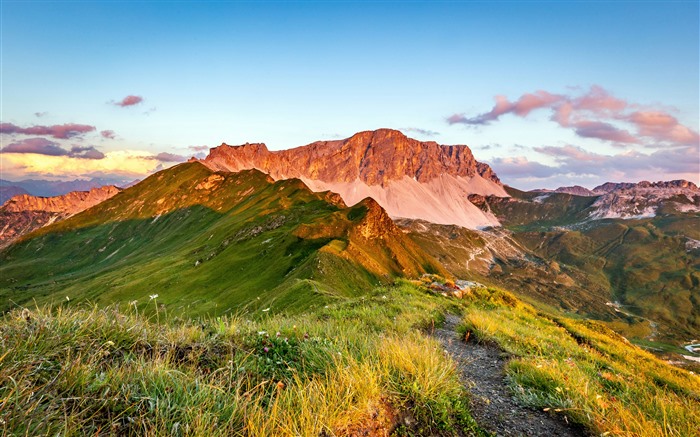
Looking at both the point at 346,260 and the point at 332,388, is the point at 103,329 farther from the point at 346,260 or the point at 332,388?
the point at 346,260

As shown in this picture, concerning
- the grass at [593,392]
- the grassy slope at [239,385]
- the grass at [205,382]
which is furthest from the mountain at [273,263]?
the grass at [205,382]

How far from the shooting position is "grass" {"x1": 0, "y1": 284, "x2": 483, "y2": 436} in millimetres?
3969

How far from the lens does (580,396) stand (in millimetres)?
6906

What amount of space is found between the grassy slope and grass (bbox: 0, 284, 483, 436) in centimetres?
2

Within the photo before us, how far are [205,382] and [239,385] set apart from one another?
605 mm

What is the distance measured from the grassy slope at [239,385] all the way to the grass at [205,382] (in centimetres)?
2

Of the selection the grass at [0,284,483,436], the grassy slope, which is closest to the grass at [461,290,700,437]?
the grassy slope

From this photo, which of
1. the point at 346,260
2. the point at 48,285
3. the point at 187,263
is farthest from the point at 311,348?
the point at 48,285

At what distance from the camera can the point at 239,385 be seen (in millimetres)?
4773

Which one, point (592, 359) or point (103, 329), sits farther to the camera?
point (592, 359)

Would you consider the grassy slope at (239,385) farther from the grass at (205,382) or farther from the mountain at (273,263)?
the mountain at (273,263)

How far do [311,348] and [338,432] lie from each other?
6.54ft

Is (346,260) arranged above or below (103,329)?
below

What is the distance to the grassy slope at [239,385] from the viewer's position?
402cm
